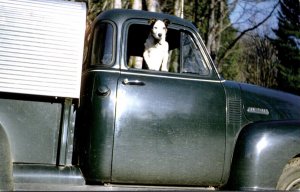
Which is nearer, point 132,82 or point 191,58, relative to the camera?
point 132,82

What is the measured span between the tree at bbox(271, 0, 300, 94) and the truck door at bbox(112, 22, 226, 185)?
39497mm

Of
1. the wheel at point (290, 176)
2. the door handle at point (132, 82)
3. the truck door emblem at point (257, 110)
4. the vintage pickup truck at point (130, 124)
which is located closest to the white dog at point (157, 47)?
the vintage pickup truck at point (130, 124)

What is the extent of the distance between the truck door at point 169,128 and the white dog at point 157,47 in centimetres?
21

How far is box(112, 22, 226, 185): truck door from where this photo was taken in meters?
4.20

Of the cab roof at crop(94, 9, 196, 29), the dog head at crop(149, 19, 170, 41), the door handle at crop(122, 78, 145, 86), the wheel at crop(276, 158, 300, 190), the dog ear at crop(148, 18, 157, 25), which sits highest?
the cab roof at crop(94, 9, 196, 29)

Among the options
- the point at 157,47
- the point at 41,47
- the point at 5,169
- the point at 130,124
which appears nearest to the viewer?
the point at 5,169

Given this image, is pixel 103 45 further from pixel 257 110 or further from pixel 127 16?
pixel 257 110

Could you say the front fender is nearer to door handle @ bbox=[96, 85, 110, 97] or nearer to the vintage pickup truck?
the vintage pickup truck

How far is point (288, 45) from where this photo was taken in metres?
44.2

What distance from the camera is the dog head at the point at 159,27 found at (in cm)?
453

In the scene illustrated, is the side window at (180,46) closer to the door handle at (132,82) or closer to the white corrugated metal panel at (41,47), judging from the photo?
the door handle at (132,82)

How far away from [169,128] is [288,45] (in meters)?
42.1

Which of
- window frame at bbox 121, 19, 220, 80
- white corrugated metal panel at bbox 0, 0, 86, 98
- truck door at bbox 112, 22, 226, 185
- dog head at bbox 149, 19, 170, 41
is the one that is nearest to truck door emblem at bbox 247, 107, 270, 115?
truck door at bbox 112, 22, 226, 185

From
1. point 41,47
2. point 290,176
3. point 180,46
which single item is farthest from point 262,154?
point 41,47
